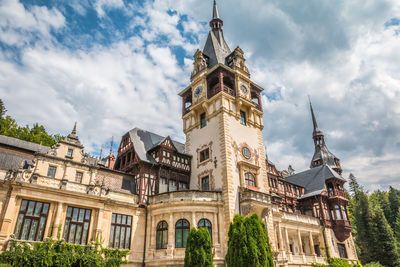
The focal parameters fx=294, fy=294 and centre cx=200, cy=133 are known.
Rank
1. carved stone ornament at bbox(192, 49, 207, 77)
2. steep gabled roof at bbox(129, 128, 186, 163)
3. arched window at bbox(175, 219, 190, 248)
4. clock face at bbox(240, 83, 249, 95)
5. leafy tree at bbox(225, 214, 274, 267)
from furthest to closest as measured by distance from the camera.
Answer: carved stone ornament at bbox(192, 49, 207, 77), clock face at bbox(240, 83, 249, 95), steep gabled roof at bbox(129, 128, 186, 163), arched window at bbox(175, 219, 190, 248), leafy tree at bbox(225, 214, 274, 267)

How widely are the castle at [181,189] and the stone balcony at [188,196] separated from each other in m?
0.09

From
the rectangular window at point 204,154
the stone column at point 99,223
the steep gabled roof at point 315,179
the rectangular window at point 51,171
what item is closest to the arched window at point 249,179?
the rectangular window at point 204,154

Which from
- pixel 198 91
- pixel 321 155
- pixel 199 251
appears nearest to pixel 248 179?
pixel 199 251

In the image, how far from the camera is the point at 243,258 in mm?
19750

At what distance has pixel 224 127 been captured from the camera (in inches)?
1218

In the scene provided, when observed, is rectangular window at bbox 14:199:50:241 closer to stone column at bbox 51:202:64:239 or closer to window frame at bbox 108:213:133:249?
stone column at bbox 51:202:64:239

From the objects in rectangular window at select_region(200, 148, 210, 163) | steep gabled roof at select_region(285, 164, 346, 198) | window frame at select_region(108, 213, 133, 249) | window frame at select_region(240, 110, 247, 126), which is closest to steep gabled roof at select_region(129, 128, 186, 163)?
rectangular window at select_region(200, 148, 210, 163)

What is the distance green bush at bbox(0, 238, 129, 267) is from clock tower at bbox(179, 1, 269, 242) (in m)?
10.2

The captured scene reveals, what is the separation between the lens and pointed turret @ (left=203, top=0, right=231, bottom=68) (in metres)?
37.8

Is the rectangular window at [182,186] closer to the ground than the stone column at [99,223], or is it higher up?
higher up

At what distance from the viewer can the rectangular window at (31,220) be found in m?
21.0

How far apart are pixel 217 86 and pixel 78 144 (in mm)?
16490

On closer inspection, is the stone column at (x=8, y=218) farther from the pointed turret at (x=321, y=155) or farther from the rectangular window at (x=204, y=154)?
the pointed turret at (x=321, y=155)

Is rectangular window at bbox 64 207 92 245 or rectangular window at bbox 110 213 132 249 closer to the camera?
rectangular window at bbox 64 207 92 245
